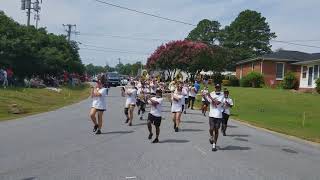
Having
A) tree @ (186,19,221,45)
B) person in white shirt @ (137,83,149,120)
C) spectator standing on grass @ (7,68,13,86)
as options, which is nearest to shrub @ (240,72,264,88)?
spectator standing on grass @ (7,68,13,86)

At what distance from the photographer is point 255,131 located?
2195 cm

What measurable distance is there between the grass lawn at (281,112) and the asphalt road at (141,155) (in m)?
2.71

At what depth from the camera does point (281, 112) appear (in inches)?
1256

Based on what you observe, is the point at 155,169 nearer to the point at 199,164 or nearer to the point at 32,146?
the point at 199,164

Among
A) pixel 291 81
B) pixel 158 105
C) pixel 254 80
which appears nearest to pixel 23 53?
pixel 291 81

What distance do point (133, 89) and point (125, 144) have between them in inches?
265

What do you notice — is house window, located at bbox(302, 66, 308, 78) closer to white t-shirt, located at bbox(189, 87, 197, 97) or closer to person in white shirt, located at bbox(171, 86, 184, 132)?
white t-shirt, located at bbox(189, 87, 197, 97)

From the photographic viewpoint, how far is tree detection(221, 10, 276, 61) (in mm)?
105938

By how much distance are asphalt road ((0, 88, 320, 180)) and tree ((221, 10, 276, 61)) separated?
284 feet

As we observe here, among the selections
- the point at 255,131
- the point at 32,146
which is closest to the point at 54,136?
the point at 32,146

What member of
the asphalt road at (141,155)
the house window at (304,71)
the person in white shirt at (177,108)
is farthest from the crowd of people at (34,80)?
the house window at (304,71)

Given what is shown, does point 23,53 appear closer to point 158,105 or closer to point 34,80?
point 34,80

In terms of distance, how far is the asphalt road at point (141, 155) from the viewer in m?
11.1

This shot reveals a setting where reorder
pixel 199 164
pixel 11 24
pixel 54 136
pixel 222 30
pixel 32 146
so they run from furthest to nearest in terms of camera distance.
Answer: pixel 222 30 < pixel 11 24 < pixel 54 136 < pixel 32 146 < pixel 199 164
